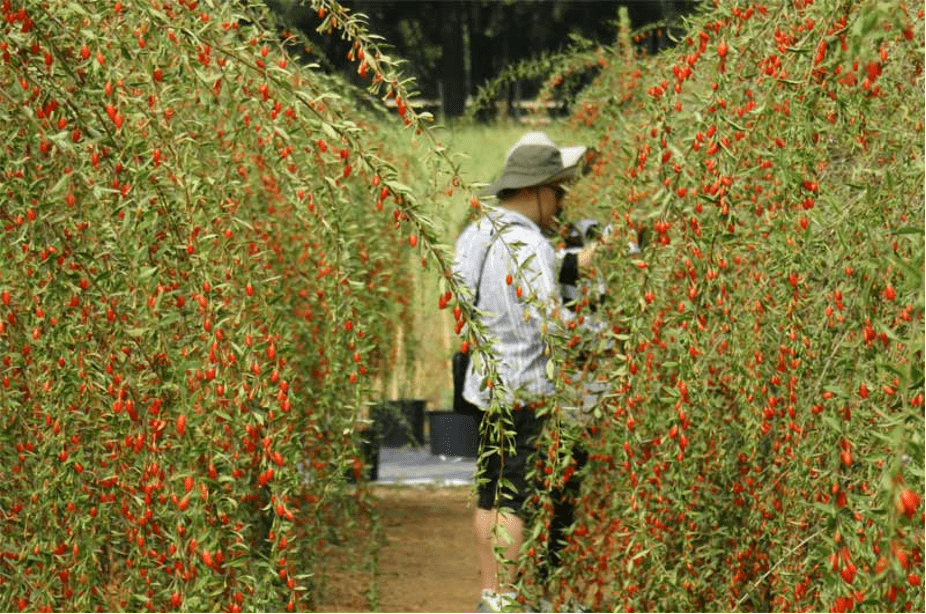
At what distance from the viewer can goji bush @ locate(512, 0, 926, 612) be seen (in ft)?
5.48

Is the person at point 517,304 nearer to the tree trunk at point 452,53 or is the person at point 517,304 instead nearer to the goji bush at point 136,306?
the goji bush at point 136,306

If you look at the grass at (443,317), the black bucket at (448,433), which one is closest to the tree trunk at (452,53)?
the grass at (443,317)

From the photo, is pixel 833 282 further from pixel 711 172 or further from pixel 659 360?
pixel 659 360

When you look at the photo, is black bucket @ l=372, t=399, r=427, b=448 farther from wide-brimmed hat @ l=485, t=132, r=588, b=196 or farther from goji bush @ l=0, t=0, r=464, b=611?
goji bush @ l=0, t=0, r=464, b=611

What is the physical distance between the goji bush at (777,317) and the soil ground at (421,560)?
1.36m

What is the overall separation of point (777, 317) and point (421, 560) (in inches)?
130

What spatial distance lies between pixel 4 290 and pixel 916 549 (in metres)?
1.33

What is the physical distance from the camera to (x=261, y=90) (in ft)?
6.27

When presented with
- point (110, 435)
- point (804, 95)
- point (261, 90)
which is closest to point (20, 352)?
point (110, 435)

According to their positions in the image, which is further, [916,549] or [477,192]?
[477,192]

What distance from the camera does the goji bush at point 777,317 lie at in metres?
1.67

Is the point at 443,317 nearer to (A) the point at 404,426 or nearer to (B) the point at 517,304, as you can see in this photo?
(A) the point at 404,426

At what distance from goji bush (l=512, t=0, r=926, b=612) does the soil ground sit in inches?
53.4

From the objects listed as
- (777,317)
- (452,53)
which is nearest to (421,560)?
(777,317)
